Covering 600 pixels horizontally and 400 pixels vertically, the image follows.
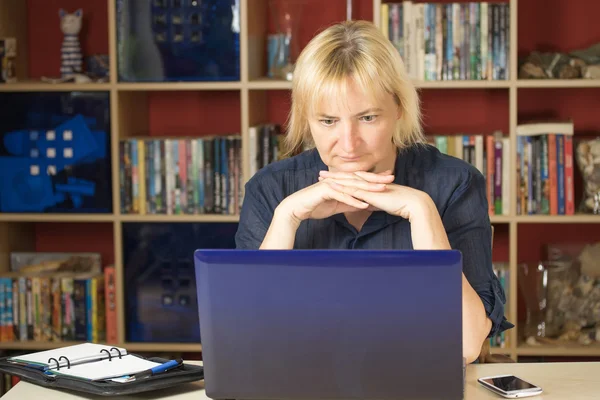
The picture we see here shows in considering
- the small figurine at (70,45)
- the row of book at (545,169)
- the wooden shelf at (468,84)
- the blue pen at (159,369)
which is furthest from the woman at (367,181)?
the small figurine at (70,45)

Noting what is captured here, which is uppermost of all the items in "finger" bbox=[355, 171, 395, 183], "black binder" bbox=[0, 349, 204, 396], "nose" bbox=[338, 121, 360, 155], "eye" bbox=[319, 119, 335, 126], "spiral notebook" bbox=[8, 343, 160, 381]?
"eye" bbox=[319, 119, 335, 126]

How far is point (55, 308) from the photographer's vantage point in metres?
3.22

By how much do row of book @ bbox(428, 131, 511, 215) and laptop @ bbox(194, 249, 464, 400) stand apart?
1.87m

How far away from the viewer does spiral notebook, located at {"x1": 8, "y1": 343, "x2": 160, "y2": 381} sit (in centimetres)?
159

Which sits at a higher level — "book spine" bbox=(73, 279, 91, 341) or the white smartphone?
the white smartphone

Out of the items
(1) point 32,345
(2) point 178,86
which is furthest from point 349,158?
(1) point 32,345

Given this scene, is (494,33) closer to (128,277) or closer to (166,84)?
(166,84)

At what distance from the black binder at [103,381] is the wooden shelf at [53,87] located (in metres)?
1.59

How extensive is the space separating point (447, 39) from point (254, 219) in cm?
132

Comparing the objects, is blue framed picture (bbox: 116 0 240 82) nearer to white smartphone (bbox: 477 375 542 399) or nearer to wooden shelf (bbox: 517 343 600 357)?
wooden shelf (bbox: 517 343 600 357)

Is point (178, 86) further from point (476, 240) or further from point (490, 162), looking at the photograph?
point (476, 240)

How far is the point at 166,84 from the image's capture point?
3082 mm

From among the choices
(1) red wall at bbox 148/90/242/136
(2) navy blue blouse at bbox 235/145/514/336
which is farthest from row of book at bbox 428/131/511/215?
(2) navy blue blouse at bbox 235/145/514/336

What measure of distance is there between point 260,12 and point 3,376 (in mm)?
1609
